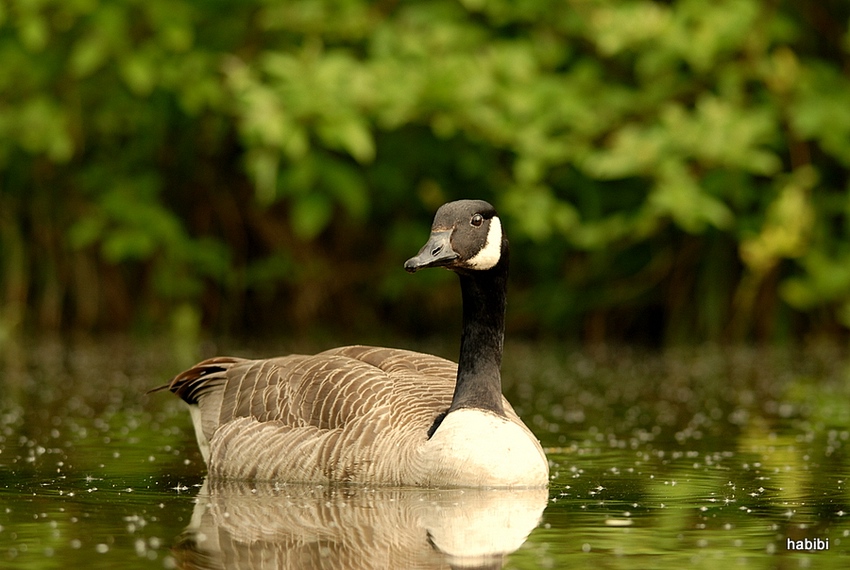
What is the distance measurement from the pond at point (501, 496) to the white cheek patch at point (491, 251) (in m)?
1.40

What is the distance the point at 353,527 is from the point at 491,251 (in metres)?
2.42

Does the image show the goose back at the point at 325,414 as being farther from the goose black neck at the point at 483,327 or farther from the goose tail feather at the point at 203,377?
the goose black neck at the point at 483,327

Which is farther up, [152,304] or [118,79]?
[118,79]

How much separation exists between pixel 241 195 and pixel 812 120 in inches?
353

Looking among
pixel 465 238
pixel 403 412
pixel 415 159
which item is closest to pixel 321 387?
pixel 403 412

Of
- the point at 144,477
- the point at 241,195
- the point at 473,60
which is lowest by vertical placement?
the point at 144,477

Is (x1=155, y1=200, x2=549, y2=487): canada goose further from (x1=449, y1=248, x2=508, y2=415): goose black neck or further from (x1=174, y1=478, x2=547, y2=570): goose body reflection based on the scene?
(x1=174, y1=478, x2=547, y2=570): goose body reflection

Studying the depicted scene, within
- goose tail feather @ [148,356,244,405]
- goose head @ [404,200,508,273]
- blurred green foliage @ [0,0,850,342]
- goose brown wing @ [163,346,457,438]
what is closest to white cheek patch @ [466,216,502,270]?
goose head @ [404,200,508,273]

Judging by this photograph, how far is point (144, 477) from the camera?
28.5 feet

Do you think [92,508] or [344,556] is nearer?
[344,556]

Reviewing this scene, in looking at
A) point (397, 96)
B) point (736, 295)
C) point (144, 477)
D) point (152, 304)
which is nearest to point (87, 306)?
point (152, 304)

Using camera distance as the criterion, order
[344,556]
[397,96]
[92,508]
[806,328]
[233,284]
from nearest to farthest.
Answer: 1. [344,556]
2. [92,508]
3. [397,96]
4. [806,328]
5. [233,284]

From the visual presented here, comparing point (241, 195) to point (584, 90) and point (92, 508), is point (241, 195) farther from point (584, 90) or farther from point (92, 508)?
point (92, 508)

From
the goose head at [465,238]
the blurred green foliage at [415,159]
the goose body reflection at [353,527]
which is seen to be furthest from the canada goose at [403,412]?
the blurred green foliage at [415,159]
